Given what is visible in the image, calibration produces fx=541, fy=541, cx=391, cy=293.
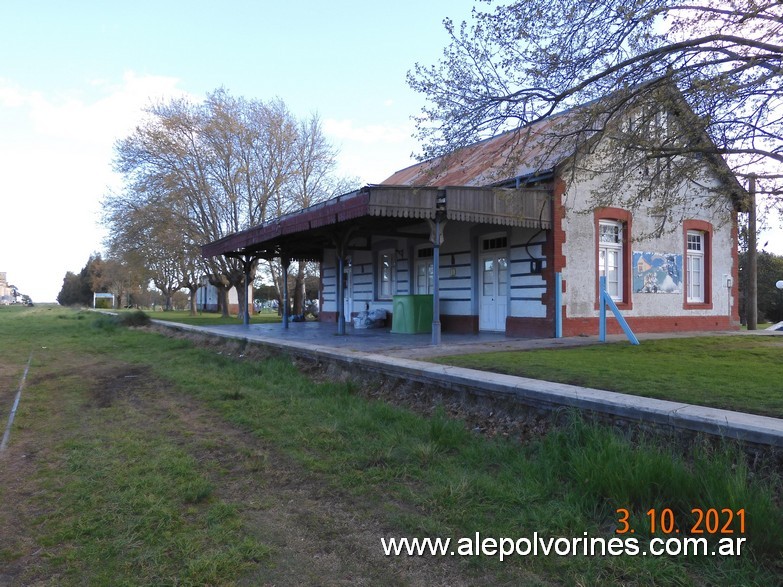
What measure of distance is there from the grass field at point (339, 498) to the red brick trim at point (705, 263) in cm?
1310

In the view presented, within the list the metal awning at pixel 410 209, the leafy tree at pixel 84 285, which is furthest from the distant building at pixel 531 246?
the leafy tree at pixel 84 285

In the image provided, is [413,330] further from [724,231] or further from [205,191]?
[205,191]

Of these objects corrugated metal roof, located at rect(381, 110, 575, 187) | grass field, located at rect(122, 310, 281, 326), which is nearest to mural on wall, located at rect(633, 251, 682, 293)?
corrugated metal roof, located at rect(381, 110, 575, 187)

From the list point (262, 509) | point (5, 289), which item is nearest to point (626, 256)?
point (262, 509)

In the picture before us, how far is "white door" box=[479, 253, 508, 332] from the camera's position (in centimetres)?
1445

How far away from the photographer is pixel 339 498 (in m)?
4.25

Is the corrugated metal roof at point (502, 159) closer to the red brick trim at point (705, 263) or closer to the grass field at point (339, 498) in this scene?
the grass field at point (339, 498)

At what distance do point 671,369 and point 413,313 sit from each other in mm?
7912

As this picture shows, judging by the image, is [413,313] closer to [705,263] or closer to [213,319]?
[705,263]

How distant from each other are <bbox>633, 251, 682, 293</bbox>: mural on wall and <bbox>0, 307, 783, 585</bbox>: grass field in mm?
10890

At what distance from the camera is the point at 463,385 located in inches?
264

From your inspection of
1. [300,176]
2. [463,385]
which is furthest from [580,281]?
[300,176]

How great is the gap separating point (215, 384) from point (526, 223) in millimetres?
7641

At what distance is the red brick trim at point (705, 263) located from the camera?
645 inches
